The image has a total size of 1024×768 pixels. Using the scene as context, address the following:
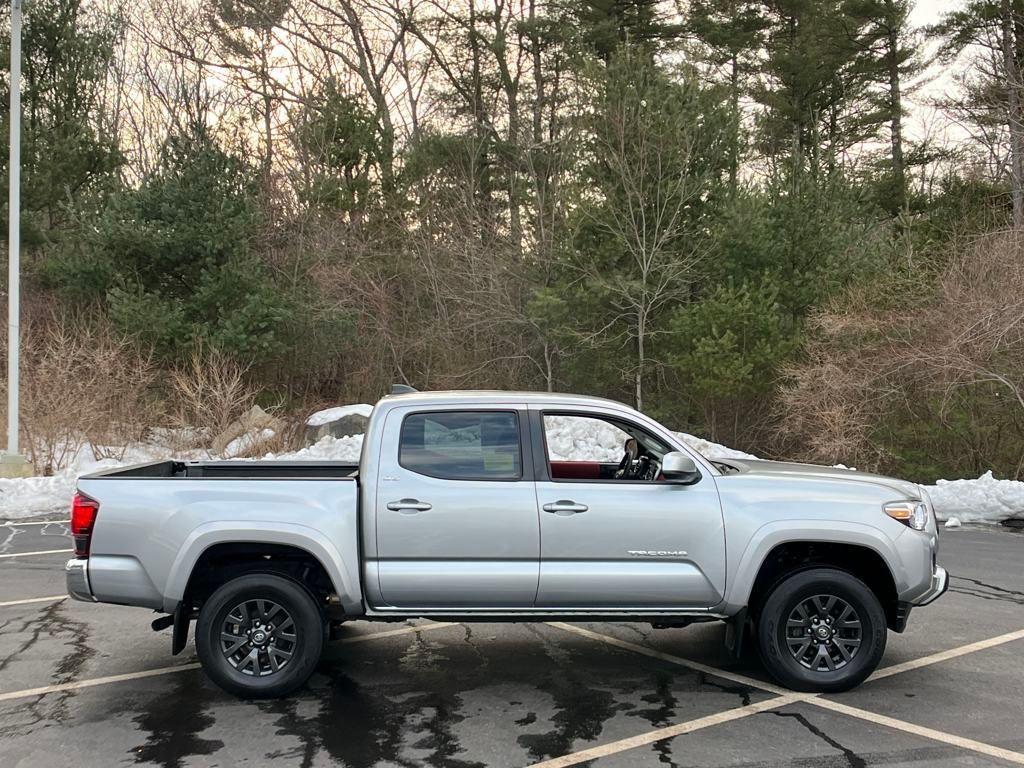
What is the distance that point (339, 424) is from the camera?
18.1 m

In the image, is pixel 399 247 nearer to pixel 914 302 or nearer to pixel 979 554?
pixel 914 302

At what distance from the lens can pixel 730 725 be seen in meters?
4.88

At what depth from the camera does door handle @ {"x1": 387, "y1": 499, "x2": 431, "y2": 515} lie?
5.21m

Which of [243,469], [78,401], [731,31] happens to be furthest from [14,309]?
[731,31]

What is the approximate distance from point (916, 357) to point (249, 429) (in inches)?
512

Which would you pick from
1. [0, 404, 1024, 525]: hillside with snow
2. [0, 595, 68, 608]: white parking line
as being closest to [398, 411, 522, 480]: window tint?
[0, 404, 1024, 525]: hillside with snow

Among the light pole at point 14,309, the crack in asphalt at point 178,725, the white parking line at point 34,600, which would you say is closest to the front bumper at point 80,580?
the crack in asphalt at point 178,725

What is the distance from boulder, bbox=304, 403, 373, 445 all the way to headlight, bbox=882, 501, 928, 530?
13.6 metres

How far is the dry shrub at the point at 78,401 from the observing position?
16516mm

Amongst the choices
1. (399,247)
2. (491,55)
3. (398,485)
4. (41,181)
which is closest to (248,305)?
(399,247)

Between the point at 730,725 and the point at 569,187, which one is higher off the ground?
the point at 569,187

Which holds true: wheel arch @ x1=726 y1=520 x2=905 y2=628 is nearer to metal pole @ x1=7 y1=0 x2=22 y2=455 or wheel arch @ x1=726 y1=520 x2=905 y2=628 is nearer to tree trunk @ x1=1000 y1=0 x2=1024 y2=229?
tree trunk @ x1=1000 y1=0 x2=1024 y2=229

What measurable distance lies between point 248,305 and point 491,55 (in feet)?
42.4

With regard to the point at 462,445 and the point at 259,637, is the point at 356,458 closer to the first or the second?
the point at 259,637
